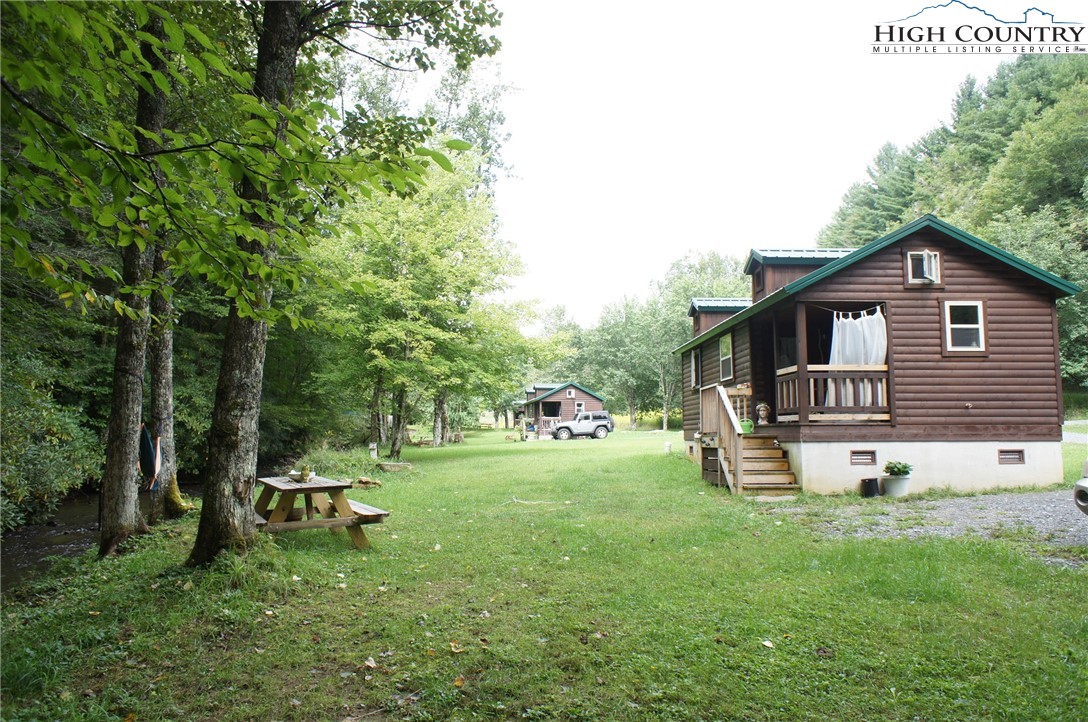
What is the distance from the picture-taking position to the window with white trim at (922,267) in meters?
11.1

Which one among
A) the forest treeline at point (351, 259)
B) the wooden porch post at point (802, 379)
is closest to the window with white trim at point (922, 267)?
the wooden porch post at point (802, 379)

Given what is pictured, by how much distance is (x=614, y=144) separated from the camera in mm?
20031

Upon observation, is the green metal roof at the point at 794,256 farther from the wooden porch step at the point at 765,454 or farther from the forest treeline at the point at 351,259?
the forest treeline at the point at 351,259

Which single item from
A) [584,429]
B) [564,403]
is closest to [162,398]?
[584,429]

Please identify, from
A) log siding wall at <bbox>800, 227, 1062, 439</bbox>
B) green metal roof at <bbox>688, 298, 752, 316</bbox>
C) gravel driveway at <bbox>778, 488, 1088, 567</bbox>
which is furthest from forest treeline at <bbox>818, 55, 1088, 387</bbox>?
gravel driveway at <bbox>778, 488, 1088, 567</bbox>

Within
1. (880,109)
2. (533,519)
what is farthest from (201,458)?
(880,109)

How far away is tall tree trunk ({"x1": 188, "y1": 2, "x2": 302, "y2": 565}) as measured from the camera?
5195mm

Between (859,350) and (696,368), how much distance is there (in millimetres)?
7532

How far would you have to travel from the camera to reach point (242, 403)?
5270mm

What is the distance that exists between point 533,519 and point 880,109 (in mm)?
47729

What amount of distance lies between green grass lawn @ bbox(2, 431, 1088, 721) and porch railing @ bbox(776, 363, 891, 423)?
436cm

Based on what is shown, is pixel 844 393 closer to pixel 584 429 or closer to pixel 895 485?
pixel 895 485

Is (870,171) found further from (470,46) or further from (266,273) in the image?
(266,273)

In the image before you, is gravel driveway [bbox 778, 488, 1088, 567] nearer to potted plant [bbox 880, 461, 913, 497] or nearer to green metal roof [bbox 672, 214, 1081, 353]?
potted plant [bbox 880, 461, 913, 497]
